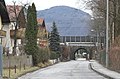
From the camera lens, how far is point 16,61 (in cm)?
5162

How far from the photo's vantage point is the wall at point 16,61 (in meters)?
48.5

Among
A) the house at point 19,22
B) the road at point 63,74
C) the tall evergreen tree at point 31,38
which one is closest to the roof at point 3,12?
the tall evergreen tree at point 31,38

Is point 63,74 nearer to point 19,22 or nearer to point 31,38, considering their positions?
point 31,38

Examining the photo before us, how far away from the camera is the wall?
1911 inches

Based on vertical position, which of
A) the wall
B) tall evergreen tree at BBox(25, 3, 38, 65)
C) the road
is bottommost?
the road

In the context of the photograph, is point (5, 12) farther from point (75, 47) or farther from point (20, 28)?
point (75, 47)

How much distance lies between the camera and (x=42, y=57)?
221ft

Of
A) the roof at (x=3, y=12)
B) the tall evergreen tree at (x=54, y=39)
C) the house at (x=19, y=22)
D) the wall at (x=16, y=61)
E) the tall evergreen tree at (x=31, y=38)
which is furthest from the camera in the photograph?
the tall evergreen tree at (x=54, y=39)

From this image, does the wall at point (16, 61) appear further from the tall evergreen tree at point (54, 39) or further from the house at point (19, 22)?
the tall evergreen tree at point (54, 39)

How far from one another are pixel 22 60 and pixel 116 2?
1382 centimetres

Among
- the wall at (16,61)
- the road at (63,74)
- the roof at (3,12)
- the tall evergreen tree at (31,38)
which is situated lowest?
the road at (63,74)

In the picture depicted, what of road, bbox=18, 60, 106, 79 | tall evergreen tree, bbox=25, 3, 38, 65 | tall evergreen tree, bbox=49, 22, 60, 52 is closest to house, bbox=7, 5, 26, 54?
tall evergreen tree, bbox=25, 3, 38, 65

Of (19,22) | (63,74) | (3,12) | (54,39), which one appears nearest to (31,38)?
(3,12)

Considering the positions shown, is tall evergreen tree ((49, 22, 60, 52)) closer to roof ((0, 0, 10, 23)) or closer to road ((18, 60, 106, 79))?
roof ((0, 0, 10, 23))
